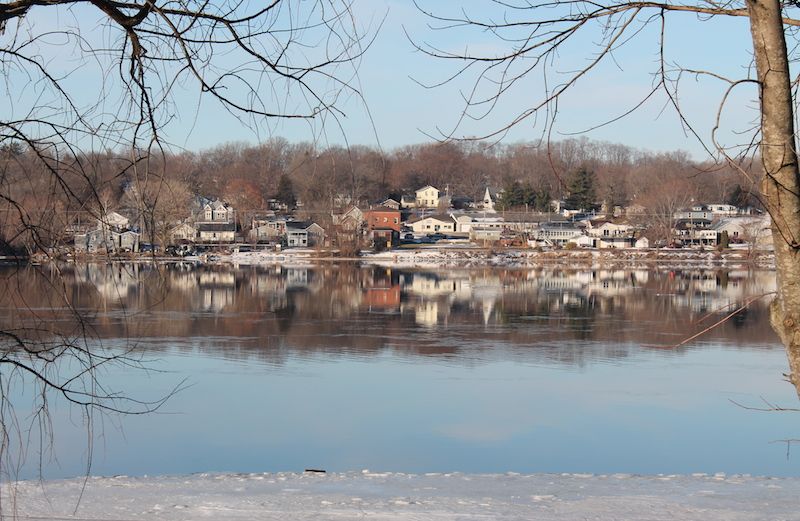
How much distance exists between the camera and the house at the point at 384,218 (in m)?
85.8

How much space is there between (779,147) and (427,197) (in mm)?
114842

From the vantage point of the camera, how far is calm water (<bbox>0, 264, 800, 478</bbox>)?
411 inches

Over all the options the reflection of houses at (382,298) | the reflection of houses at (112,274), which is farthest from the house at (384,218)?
the reflection of houses at (112,274)

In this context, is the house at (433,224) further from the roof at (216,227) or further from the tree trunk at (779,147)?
the tree trunk at (779,147)

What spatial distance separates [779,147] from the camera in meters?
2.65

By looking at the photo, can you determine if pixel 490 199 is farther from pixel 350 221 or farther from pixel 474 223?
pixel 350 221

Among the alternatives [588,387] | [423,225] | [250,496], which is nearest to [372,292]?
[588,387]

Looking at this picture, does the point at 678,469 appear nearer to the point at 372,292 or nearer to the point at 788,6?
the point at 788,6

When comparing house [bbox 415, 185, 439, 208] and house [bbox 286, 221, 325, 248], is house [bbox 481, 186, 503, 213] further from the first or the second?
house [bbox 286, 221, 325, 248]

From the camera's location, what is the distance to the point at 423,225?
94188 mm

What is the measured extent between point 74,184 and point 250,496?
190 inches

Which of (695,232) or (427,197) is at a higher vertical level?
(427,197)

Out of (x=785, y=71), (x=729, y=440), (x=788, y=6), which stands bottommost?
(x=729, y=440)

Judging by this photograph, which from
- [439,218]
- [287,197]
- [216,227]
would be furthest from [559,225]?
[216,227]
